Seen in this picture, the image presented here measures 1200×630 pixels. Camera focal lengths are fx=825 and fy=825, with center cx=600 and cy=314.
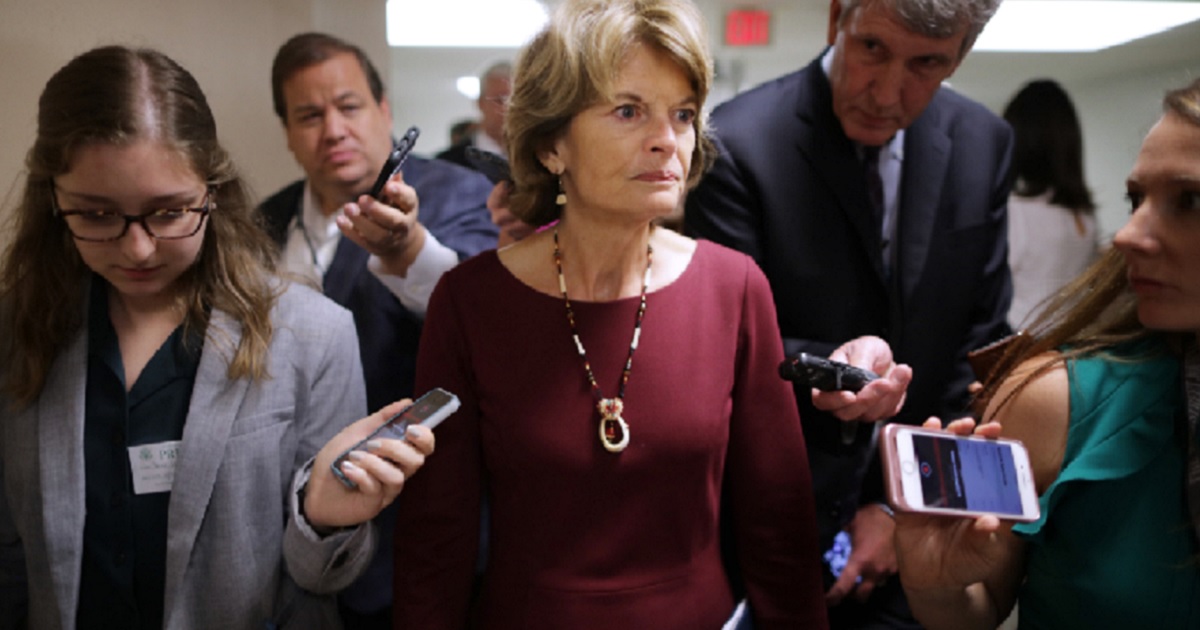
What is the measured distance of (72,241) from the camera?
117 cm

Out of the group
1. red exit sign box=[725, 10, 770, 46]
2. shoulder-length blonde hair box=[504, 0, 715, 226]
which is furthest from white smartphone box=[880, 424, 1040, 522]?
red exit sign box=[725, 10, 770, 46]

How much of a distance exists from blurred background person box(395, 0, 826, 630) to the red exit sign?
3.47ft

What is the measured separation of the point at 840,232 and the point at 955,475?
552 millimetres

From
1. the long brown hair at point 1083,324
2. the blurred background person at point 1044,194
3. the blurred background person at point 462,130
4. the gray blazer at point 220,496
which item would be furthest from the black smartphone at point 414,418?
the blurred background person at point 1044,194

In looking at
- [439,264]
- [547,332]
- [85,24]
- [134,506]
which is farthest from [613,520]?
[85,24]

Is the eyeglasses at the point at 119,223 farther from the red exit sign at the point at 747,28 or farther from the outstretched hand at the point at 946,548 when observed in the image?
the red exit sign at the point at 747,28

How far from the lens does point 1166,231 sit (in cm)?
103

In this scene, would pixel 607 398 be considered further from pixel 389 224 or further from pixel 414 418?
pixel 389 224

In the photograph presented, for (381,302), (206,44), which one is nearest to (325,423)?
(381,302)

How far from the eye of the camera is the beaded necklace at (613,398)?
1.10 m

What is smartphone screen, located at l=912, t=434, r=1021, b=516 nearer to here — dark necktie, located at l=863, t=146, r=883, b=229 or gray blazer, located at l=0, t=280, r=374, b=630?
dark necktie, located at l=863, t=146, r=883, b=229

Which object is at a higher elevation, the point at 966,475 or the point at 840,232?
the point at 840,232

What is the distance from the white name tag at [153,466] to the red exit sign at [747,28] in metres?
1.61

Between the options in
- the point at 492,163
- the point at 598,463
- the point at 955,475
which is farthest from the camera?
the point at 492,163
